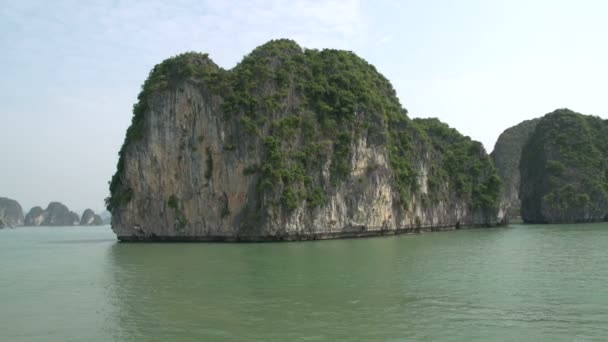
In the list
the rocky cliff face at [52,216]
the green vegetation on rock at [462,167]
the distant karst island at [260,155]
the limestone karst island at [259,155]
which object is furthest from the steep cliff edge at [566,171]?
the rocky cliff face at [52,216]

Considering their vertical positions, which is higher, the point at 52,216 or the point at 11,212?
the point at 11,212

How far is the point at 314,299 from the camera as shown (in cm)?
1611

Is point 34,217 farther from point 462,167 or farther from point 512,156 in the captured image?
point 462,167

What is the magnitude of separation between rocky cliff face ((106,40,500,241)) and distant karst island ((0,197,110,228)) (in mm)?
144394

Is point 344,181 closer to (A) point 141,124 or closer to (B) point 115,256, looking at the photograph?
(A) point 141,124

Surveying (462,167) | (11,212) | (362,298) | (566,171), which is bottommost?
(362,298)

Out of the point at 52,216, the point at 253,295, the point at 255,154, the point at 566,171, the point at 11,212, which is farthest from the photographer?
the point at 52,216

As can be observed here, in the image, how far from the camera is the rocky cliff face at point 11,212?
174 metres

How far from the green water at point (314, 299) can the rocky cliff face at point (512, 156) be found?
90078 millimetres

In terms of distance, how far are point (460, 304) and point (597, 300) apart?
3.86 m

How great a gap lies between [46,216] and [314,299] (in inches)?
7294

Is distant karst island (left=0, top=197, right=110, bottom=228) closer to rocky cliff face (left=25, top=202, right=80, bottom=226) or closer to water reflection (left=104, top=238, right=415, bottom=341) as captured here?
rocky cliff face (left=25, top=202, right=80, bottom=226)

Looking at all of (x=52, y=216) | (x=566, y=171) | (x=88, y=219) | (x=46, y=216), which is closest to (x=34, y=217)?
(x=46, y=216)

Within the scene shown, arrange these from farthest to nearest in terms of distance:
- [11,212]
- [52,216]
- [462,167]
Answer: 1. [52,216]
2. [11,212]
3. [462,167]
